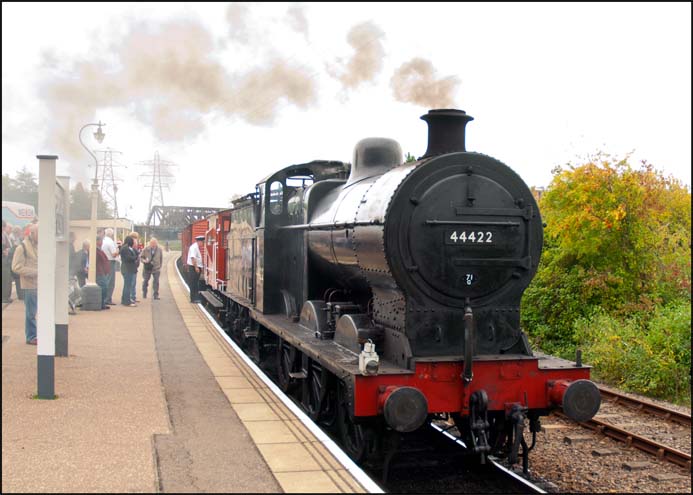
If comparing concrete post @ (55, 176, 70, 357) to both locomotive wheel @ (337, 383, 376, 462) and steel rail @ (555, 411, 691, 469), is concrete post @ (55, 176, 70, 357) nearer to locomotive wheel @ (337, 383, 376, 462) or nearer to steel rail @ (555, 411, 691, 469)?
locomotive wheel @ (337, 383, 376, 462)

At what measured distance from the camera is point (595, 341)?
39.2 feet

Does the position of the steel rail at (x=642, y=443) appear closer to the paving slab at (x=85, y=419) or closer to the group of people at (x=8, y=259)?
the paving slab at (x=85, y=419)

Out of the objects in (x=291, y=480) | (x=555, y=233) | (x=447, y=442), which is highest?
(x=555, y=233)

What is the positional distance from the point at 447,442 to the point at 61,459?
3800 millimetres

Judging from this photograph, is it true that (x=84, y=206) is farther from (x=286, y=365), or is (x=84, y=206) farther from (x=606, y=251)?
(x=286, y=365)

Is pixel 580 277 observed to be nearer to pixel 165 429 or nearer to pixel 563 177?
pixel 563 177

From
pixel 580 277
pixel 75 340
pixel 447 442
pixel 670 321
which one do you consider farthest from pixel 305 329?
pixel 580 277

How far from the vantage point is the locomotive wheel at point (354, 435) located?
5.77 m

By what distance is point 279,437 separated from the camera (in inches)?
217

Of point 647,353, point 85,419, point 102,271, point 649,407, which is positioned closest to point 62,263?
point 85,419

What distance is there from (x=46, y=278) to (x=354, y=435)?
3525mm

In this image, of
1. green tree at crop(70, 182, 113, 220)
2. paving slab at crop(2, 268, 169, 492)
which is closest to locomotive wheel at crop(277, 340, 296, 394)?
paving slab at crop(2, 268, 169, 492)

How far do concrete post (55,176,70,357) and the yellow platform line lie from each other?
6.50 ft

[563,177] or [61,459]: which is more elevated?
[563,177]
